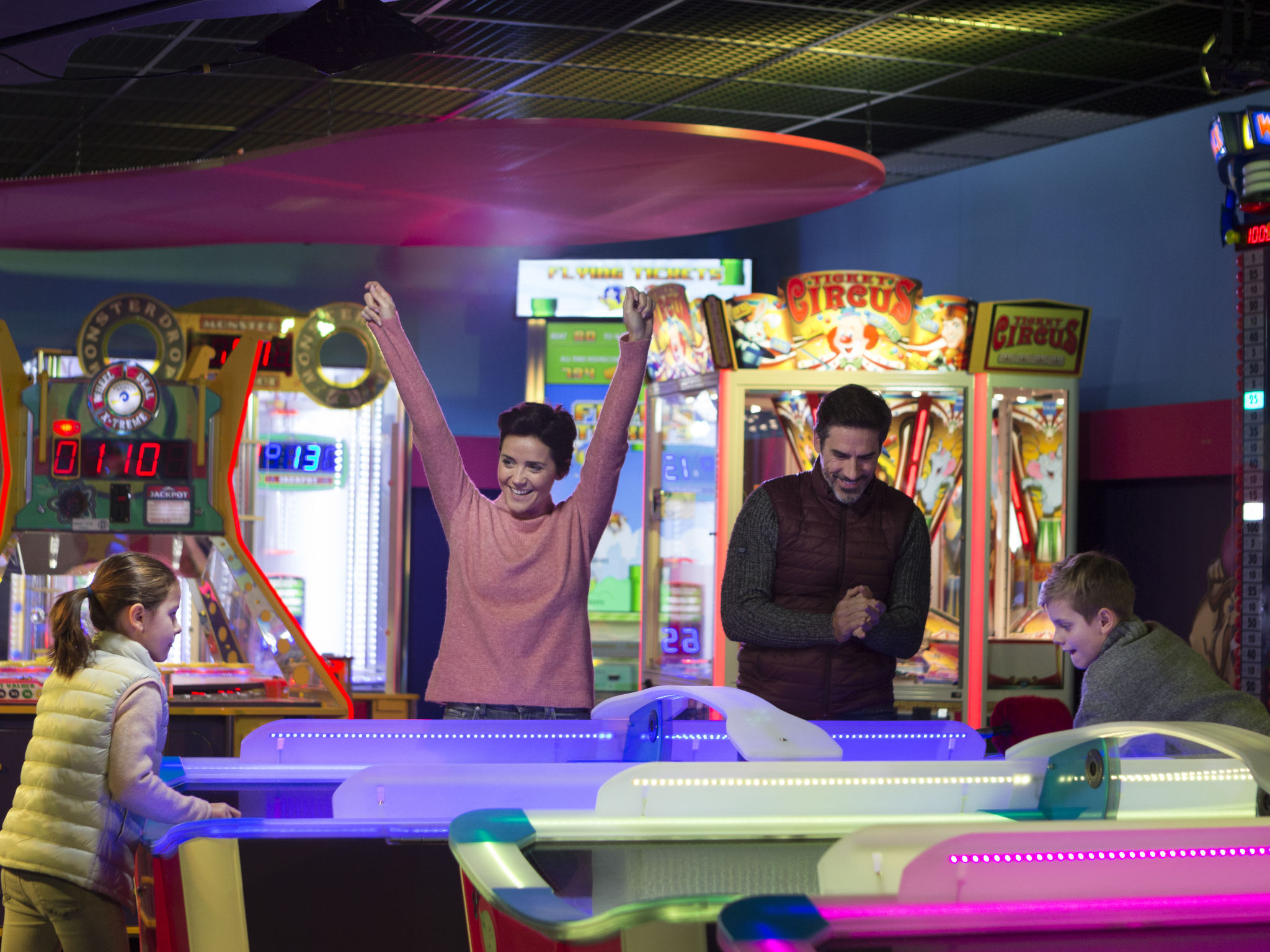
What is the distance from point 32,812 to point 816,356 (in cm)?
402

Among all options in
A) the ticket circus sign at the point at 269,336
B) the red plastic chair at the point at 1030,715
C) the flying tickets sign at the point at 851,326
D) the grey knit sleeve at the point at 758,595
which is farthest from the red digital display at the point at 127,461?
the red plastic chair at the point at 1030,715

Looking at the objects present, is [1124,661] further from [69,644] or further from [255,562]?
[255,562]

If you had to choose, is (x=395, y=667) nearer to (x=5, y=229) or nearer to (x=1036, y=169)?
(x=5, y=229)

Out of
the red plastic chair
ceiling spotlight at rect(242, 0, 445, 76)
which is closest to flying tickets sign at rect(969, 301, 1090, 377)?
the red plastic chair

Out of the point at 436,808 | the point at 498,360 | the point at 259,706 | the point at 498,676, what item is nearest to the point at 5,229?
the point at 498,360

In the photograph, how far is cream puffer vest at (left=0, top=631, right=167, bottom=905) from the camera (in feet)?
8.85

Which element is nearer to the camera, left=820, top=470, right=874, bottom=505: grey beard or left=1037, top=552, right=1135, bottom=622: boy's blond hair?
left=1037, top=552, right=1135, bottom=622: boy's blond hair

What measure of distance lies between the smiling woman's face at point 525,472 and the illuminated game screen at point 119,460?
2382mm

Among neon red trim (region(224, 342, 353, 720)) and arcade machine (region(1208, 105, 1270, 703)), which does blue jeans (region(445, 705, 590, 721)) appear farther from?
arcade machine (region(1208, 105, 1270, 703))

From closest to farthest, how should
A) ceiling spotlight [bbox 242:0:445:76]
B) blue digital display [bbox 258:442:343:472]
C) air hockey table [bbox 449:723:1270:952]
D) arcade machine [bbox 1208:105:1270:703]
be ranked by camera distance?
air hockey table [bbox 449:723:1270:952] < ceiling spotlight [bbox 242:0:445:76] < arcade machine [bbox 1208:105:1270:703] < blue digital display [bbox 258:442:343:472]

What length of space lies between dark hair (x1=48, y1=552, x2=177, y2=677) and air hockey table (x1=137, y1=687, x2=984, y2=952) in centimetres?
65

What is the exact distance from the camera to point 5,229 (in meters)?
7.85

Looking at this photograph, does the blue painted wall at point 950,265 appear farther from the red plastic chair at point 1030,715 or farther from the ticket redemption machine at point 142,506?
the ticket redemption machine at point 142,506

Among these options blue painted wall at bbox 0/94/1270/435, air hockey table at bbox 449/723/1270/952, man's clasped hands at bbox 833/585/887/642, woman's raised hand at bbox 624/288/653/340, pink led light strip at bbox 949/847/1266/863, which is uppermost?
blue painted wall at bbox 0/94/1270/435
